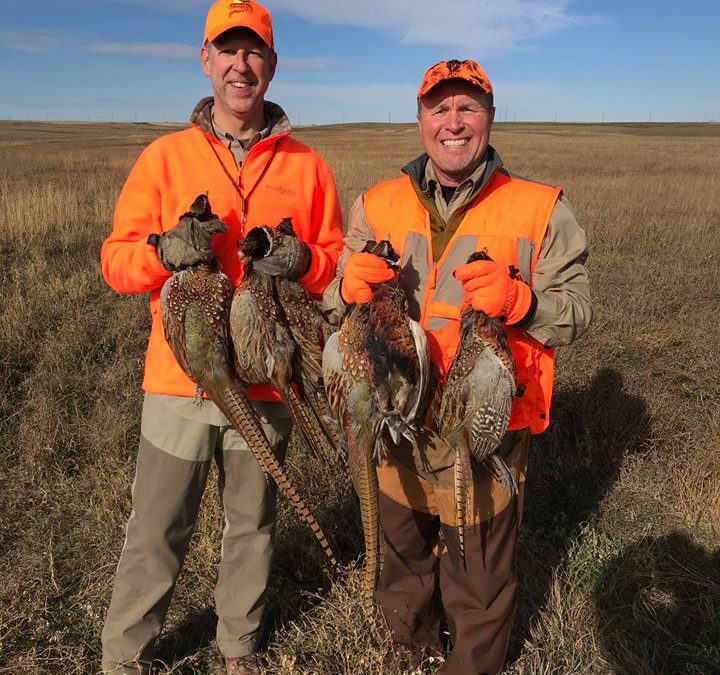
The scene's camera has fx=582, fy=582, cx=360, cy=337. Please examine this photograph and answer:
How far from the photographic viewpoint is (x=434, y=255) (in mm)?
2861

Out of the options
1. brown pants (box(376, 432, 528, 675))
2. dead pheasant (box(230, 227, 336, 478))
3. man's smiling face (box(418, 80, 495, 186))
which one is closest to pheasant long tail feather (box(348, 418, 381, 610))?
dead pheasant (box(230, 227, 336, 478))

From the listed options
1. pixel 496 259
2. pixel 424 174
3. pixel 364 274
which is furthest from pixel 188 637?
pixel 424 174

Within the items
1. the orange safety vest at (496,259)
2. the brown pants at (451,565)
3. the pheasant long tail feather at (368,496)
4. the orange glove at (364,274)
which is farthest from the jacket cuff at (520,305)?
the pheasant long tail feather at (368,496)

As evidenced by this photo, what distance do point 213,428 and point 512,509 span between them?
158cm

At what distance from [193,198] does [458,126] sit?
4.37ft

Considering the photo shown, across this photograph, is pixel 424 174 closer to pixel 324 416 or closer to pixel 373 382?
pixel 373 382

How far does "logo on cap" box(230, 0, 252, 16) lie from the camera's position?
279 cm

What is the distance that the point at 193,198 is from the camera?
288 centimetres

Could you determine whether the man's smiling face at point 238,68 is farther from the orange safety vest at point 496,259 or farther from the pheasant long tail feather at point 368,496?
the pheasant long tail feather at point 368,496

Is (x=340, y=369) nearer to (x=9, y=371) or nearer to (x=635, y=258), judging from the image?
(x=9, y=371)

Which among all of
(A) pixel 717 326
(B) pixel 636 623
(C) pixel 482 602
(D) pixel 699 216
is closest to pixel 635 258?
(A) pixel 717 326

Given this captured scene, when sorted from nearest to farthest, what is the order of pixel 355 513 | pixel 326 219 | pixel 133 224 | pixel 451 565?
1. pixel 133 224
2. pixel 451 565
3. pixel 326 219
4. pixel 355 513

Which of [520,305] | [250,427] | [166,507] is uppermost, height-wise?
[520,305]

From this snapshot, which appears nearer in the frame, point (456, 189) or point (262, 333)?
point (262, 333)
